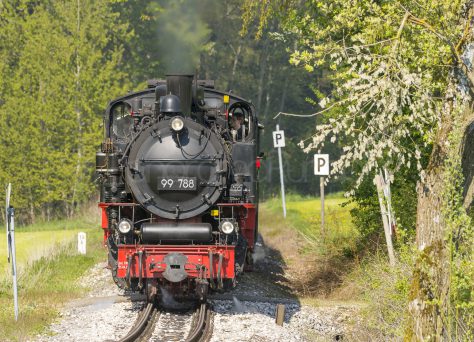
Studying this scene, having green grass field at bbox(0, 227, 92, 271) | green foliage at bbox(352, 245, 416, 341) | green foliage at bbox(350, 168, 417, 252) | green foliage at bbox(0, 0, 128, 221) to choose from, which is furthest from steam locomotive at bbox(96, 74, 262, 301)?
green foliage at bbox(0, 0, 128, 221)

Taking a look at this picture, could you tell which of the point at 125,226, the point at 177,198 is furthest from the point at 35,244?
the point at 177,198

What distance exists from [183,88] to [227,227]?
2205 mm

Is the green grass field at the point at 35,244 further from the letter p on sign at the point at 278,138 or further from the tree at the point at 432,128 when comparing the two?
the tree at the point at 432,128

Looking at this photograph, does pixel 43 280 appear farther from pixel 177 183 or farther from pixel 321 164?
pixel 321 164

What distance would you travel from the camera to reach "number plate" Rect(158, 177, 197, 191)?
11922 millimetres

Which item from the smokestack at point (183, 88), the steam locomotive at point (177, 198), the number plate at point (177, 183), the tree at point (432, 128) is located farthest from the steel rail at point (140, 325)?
the tree at point (432, 128)

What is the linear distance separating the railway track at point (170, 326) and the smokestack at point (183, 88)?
2.99m

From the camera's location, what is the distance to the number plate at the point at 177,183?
1192 cm

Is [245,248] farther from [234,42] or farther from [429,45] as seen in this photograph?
[234,42]

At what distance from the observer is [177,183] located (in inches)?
470

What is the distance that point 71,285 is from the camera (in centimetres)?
1462

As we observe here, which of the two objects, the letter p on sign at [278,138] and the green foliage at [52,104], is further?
the green foliage at [52,104]

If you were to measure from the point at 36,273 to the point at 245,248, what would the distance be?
210 inches

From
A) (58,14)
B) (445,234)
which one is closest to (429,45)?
(445,234)
